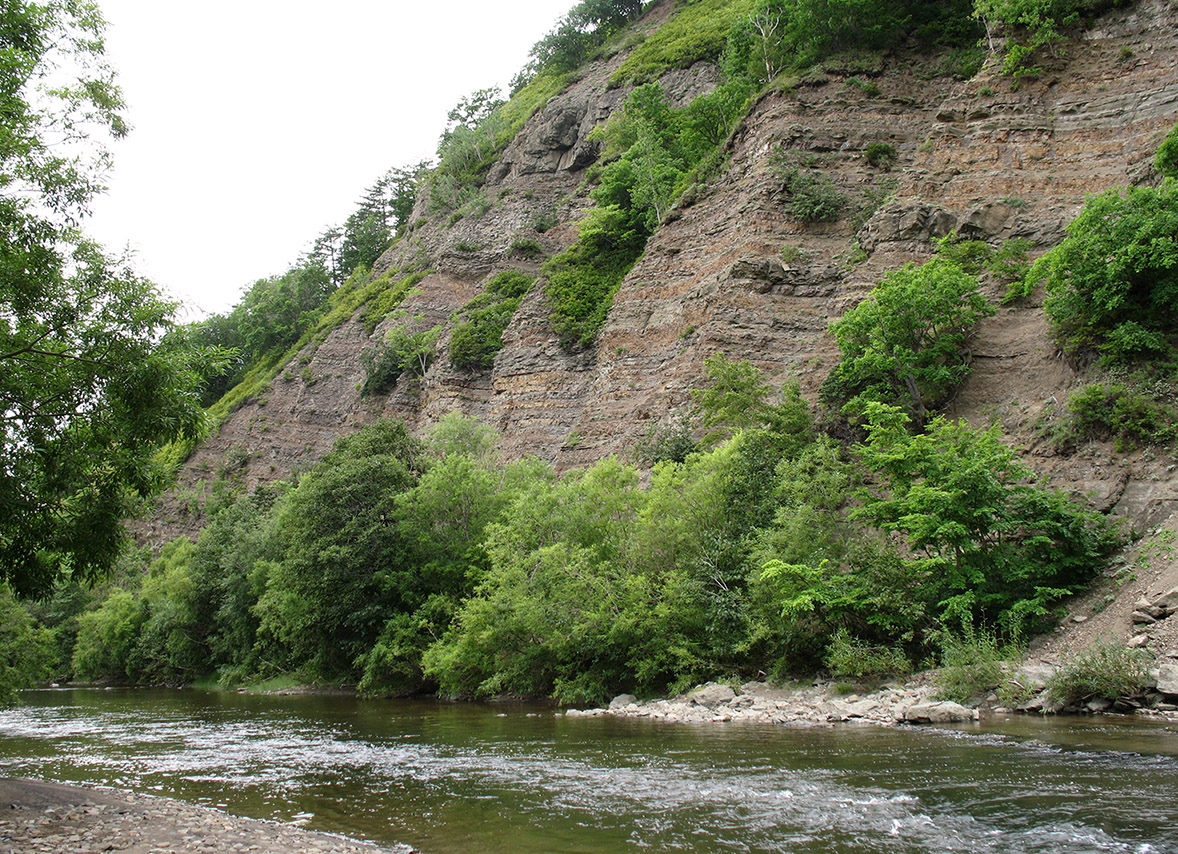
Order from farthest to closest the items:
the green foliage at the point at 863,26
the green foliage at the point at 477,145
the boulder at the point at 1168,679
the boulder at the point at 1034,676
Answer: the green foliage at the point at 477,145 < the green foliage at the point at 863,26 < the boulder at the point at 1034,676 < the boulder at the point at 1168,679

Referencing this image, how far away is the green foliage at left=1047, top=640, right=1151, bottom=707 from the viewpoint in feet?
49.7

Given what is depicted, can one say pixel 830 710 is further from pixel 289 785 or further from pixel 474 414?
pixel 474 414

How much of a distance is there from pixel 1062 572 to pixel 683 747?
1183 cm

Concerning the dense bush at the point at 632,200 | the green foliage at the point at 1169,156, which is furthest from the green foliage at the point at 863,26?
the green foliage at the point at 1169,156

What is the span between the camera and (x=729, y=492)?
26.3m

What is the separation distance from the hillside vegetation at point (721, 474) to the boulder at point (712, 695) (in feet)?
3.58

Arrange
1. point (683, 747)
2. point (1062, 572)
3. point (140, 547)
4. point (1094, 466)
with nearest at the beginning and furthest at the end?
point (683, 747) < point (1062, 572) < point (1094, 466) < point (140, 547)

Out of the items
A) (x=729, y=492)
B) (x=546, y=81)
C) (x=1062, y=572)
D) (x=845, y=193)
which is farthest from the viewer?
(x=546, y=81)

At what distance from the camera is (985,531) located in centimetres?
2044

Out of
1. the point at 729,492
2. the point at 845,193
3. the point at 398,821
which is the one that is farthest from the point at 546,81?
the point at 398,821

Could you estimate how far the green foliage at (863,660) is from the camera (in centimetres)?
2006

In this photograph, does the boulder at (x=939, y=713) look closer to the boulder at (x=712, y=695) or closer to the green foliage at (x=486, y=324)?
the boulder at (x=712, y=695)

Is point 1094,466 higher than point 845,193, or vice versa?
point 845,193

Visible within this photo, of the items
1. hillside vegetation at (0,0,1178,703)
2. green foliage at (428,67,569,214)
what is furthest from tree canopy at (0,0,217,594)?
green foliage at (428,67,569,214)
